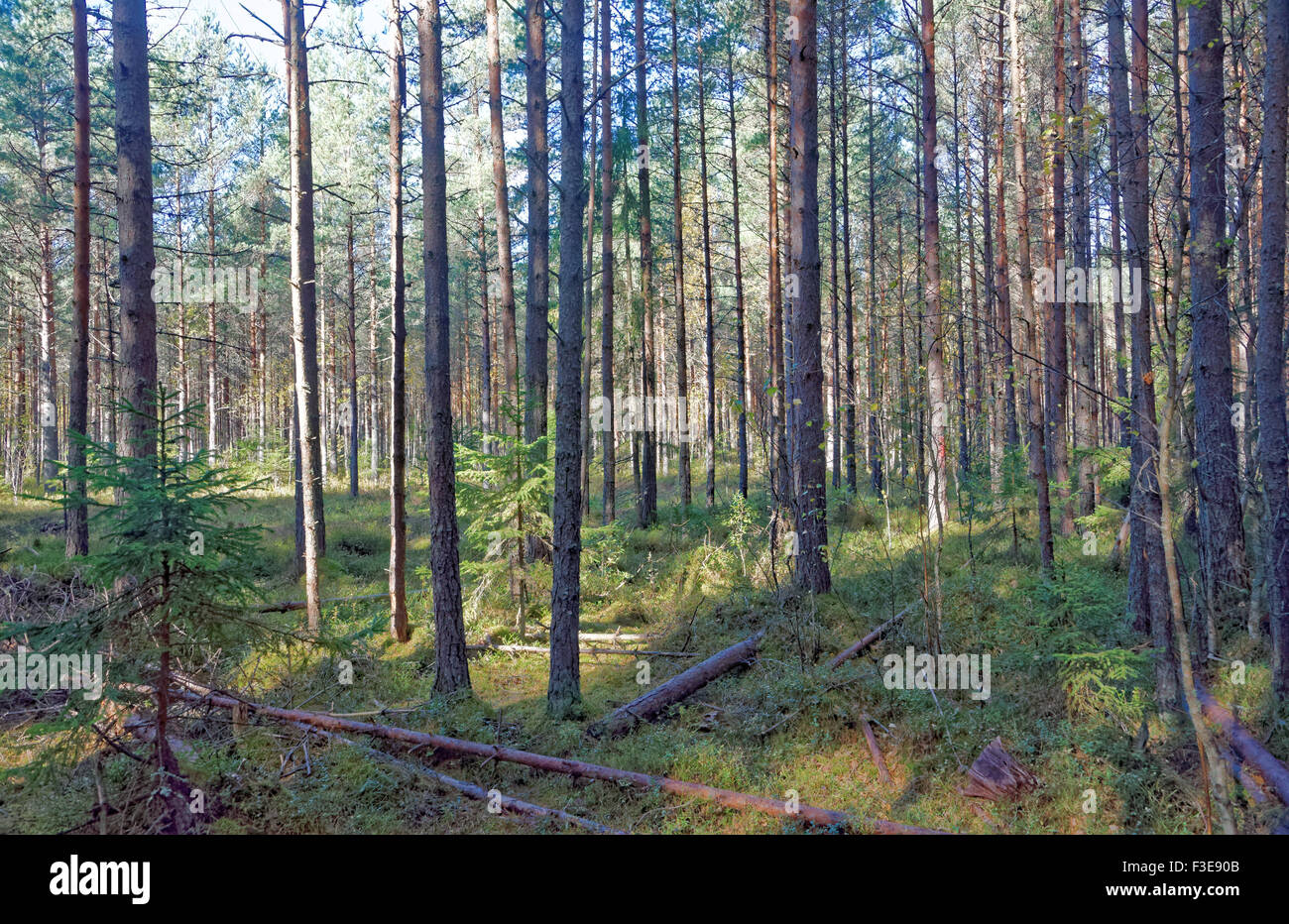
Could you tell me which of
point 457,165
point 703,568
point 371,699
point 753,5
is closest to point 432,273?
point 371,699

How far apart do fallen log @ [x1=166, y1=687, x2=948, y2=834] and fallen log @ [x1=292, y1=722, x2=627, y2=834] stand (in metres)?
0.20

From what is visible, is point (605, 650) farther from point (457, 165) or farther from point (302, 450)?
point (457, 165)

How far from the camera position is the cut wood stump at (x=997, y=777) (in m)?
5.45

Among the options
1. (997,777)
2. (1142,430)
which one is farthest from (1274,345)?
(997,777)

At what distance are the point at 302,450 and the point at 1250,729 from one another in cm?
1155

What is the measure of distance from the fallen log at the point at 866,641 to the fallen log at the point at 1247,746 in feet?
9.34

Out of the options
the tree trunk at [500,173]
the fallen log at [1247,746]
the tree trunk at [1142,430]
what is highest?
the tree trunk at [500,173]

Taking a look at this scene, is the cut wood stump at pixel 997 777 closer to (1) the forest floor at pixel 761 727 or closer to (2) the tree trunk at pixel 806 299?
(1) the forest floor at pixel 761 727

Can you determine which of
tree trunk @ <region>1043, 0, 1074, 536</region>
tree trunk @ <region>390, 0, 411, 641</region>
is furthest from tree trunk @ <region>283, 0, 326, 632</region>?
tree trunk @ <region>1043, 0, 1074, 536</region>

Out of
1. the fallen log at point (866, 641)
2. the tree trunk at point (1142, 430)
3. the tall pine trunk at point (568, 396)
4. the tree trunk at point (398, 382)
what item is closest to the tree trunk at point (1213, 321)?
the tree trunk at point (1142, 430)

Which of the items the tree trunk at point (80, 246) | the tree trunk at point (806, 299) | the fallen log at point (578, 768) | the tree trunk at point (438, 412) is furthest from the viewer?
the tree trunk at point (80, 246)

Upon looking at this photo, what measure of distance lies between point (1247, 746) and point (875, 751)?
2764 millimetres

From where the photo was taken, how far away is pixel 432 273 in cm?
855

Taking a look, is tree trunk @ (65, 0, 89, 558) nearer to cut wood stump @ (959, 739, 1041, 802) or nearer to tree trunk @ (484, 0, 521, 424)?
tree trunk @ (484, 0, 521, 424)
